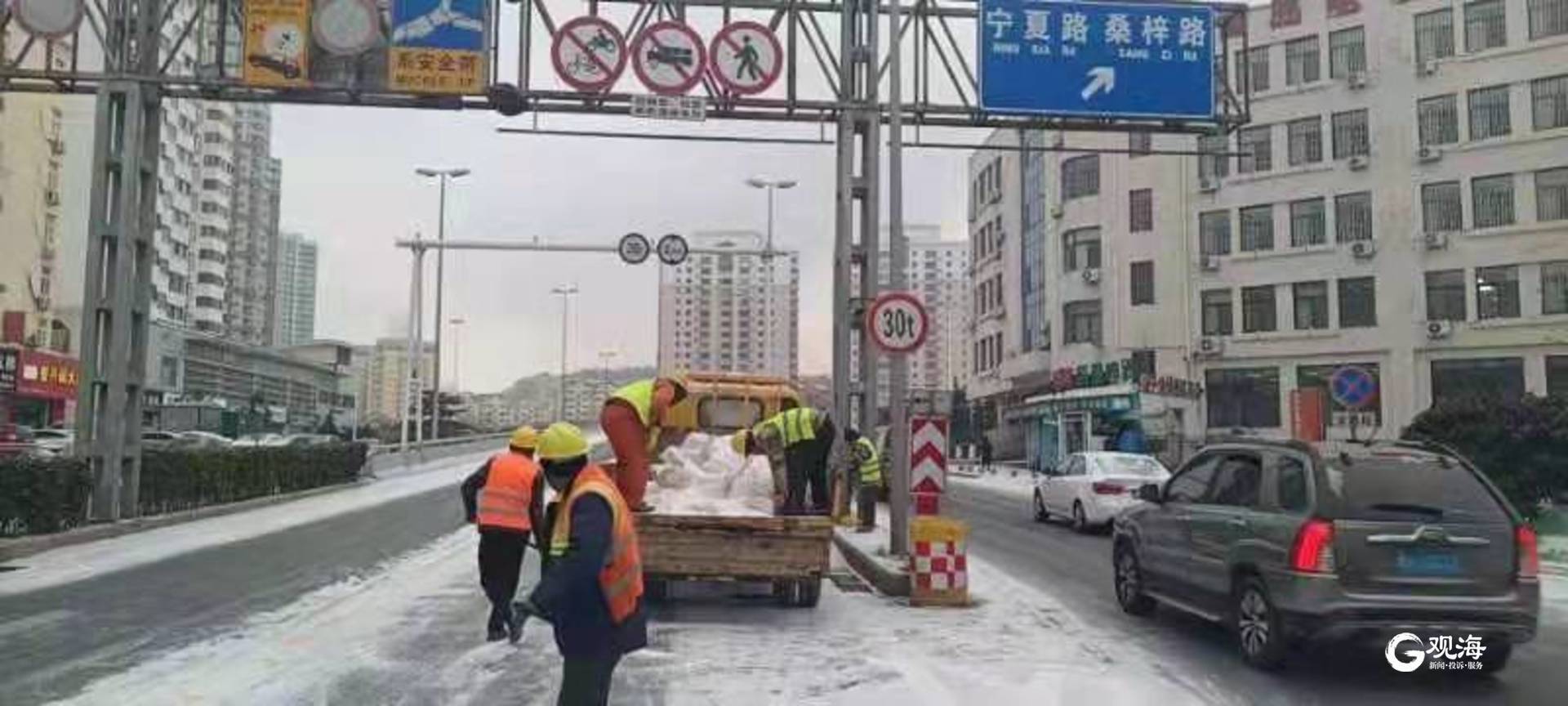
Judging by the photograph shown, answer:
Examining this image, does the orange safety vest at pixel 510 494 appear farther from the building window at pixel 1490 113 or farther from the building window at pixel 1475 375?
the building window at pixel 1490 113

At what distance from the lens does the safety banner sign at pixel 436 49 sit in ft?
58.5

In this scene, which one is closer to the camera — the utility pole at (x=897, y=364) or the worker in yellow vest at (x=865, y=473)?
the utility pole at (x=897, y=364)

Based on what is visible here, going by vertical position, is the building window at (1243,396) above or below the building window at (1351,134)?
below

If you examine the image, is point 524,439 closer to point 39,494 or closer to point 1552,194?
point 39,494

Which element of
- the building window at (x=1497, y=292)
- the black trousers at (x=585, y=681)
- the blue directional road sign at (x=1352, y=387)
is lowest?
the black trousers at (x=585, y=681)

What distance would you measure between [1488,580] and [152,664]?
8.74 metres

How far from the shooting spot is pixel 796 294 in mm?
54062

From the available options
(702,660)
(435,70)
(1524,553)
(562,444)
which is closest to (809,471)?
(702,660)

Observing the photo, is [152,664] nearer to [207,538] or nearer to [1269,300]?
[207,538]

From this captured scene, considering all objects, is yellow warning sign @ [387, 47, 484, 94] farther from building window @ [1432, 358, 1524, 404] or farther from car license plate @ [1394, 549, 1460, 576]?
building window @ [1432, 358, 1524, 404]

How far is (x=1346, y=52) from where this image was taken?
49281 millimetres

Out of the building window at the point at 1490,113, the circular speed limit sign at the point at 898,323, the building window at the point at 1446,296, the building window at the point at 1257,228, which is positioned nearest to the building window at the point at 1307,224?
the building window at the point at 1257,228

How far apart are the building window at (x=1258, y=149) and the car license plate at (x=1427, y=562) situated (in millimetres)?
45275

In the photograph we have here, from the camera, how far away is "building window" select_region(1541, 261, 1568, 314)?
4422cm
